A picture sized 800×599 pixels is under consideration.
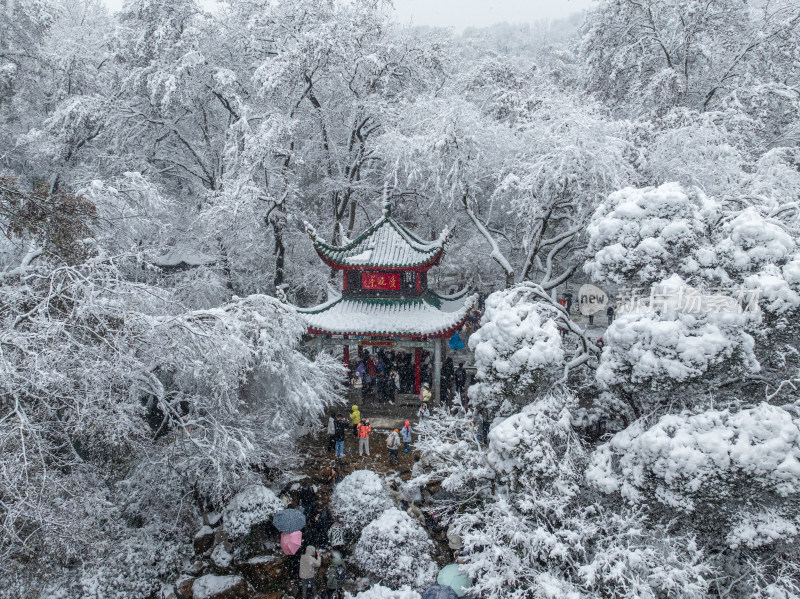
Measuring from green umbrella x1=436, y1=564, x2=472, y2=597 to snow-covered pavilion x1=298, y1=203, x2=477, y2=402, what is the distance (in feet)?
21.1

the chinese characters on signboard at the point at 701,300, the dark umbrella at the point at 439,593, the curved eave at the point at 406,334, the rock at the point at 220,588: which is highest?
the chinese characters on signboard at the point at 701,300

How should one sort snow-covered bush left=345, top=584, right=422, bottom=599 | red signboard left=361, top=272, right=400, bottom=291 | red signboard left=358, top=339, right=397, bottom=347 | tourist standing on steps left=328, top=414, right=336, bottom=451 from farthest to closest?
red signboard left=361, top=272, right=400, bottom=291, red signboard left=358, top=339, right=397, bottom=347, tourist standing on steps left=328, top=414, right=336, bottom=451, snow-covered bush left=345, top=584, right=422, bottom=599

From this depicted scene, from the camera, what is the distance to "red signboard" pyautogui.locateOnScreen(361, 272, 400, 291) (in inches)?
603

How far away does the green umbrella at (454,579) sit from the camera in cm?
804

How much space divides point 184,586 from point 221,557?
702mm

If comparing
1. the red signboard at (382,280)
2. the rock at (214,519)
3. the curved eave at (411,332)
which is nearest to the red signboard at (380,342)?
the curved eave at (411,332)

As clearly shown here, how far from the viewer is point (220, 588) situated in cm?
861

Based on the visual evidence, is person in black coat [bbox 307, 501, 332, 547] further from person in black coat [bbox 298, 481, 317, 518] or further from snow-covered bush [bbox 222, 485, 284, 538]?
snow-covered bush [bbox 222, 485, 284, 538]

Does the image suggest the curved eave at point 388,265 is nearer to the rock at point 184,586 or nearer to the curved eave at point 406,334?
the curved eave at point 406,334

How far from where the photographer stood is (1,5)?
16203 millimetres

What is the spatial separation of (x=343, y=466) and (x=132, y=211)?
371 inches

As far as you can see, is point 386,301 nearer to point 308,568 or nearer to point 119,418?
point 308,568

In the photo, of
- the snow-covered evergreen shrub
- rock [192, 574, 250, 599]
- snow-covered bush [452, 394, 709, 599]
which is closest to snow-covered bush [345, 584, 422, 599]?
the snow-covered evergreen shrub

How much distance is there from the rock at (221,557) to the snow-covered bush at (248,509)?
0.34 meters
